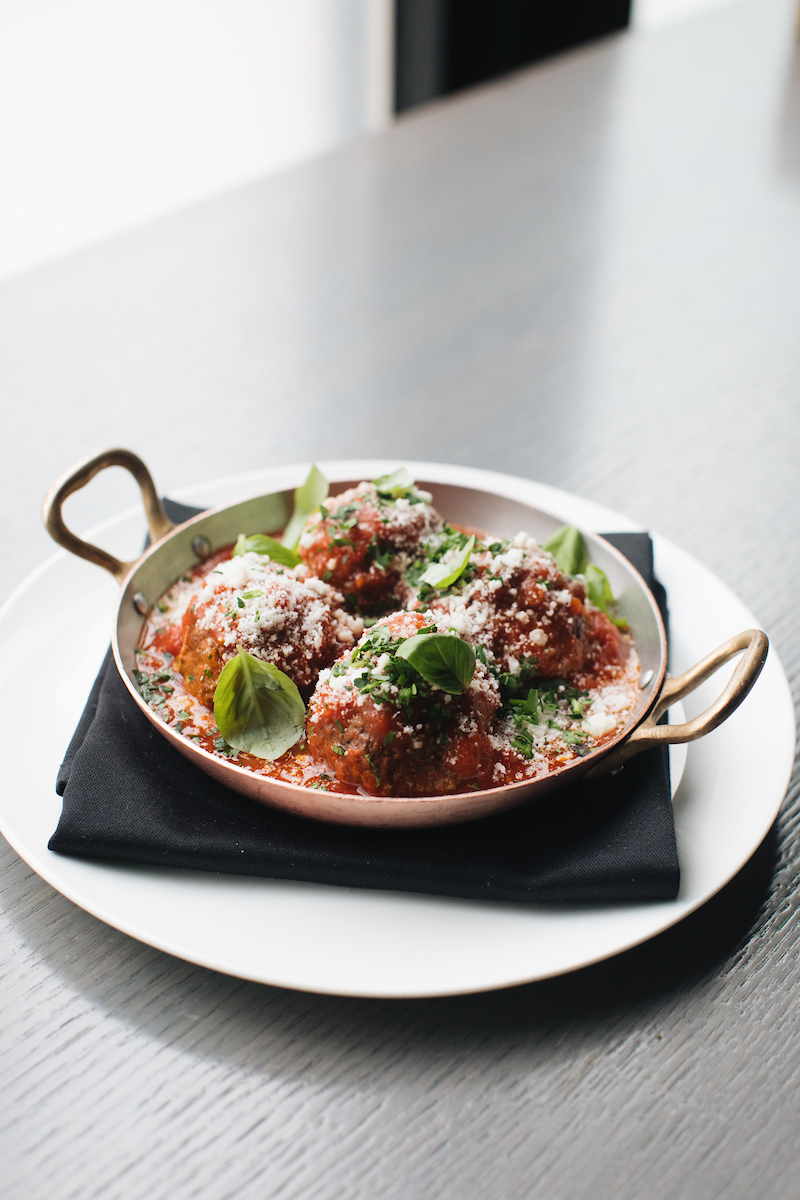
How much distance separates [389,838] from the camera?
1296mm

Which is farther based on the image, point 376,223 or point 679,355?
point 376,223

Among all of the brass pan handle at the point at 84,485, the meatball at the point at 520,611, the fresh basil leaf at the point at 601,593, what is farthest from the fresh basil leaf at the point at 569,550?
the brass pan handle at the point at 84,485

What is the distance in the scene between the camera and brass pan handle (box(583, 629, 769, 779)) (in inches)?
50.6

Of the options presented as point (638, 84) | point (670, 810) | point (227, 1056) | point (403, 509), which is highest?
point (638, 84)

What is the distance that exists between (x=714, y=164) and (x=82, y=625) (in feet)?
11.1

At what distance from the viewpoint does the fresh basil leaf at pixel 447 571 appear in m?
1.51

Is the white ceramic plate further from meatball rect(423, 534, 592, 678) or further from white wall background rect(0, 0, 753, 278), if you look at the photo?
white wall background rect(0, 0, 753, 278)

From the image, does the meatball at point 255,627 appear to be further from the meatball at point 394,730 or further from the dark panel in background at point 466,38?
the dark panel in background at point 466,38

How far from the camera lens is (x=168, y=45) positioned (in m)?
5.21

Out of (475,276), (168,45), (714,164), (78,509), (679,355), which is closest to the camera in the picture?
(78,509)

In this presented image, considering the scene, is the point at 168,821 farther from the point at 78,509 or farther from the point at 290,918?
the point at 78,509

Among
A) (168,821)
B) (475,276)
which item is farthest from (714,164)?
(168,821)

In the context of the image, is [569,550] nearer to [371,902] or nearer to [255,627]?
[255,627]

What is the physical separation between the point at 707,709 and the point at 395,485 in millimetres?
676
